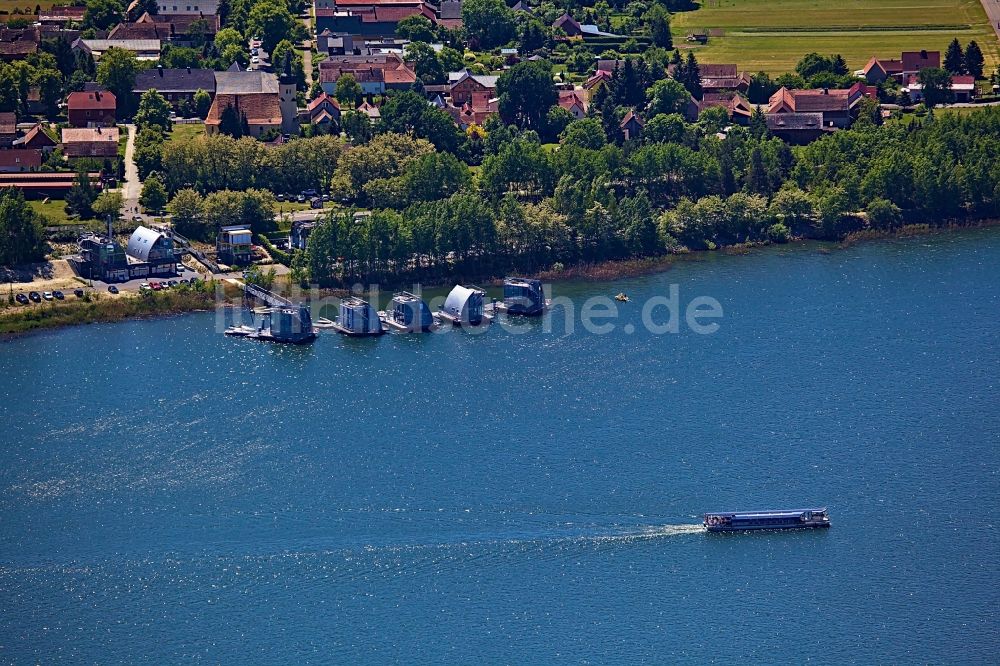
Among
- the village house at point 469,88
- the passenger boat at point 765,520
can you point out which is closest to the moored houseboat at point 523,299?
the passenger boat at point 765,520

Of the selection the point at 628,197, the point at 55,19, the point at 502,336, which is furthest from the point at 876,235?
the point at 55,19

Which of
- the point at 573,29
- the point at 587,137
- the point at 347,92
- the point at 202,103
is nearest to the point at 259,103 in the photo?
the point at 202,103

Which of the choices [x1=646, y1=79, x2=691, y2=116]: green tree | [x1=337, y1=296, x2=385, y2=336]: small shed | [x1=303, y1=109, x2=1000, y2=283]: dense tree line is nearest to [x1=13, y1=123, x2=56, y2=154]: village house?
[x1=303, y1=109, x2=1000, y2=283]: dense tree line

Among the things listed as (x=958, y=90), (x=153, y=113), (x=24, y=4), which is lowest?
(x=153, y=113)

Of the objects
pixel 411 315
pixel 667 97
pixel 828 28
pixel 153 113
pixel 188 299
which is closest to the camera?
pixel 411 315

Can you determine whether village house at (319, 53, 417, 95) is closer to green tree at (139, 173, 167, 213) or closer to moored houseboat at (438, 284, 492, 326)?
green tree at (139, 173, 167, 213)

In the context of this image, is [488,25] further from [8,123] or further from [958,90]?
[8,123]

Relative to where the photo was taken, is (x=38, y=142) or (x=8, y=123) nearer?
(x=38, y=142)

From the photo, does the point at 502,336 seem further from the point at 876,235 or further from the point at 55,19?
the point at 55,19

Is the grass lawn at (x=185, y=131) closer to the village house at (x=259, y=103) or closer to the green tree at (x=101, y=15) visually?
the village house at (x=259, y=103)
